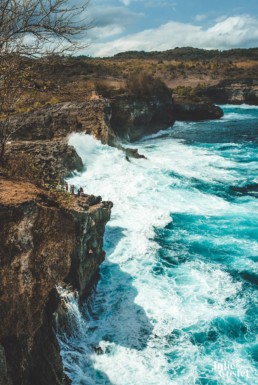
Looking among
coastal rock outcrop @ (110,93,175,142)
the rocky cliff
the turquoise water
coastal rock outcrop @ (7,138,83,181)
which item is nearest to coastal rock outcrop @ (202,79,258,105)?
coastal rock outcrop @ (110,93,175,142)

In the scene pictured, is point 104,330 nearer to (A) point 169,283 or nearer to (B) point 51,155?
(A) point 169,283

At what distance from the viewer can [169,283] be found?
37.9 feet

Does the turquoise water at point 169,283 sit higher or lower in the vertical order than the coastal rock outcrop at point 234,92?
lower

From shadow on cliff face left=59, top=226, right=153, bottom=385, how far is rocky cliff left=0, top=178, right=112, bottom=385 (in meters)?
1.65

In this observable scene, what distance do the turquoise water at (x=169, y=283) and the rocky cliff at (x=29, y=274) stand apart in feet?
7.46

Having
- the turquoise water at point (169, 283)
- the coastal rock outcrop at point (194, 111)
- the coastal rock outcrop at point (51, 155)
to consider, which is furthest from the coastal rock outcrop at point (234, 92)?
the coastal rock outcrop at point (51, 155)

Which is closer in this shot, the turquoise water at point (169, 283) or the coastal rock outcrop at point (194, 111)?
the turquoise water at point (169, 283)

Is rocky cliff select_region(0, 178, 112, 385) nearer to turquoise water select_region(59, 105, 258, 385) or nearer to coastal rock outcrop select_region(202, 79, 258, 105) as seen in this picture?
turquoise water select_region(59, 105, 258, 385)

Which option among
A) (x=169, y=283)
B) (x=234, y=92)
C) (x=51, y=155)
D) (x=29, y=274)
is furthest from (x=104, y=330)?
(x=234, y=92)

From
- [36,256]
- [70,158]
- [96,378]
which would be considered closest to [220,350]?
[96,378]

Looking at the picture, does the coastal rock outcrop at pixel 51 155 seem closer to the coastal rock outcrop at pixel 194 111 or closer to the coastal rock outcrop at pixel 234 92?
the coastal rock outcrop at pixel 194 111

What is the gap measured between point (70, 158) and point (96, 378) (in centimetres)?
1290

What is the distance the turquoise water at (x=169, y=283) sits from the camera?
8477 millimetres

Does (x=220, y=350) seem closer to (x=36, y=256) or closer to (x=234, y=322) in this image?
(x=234, y=322)
